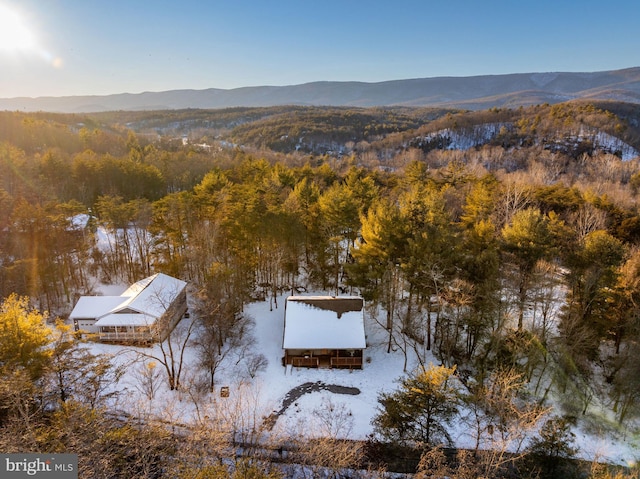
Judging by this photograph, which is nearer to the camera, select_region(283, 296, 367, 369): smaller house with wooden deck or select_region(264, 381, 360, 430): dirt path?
select_region(264, 381, 360, 430): dirt path

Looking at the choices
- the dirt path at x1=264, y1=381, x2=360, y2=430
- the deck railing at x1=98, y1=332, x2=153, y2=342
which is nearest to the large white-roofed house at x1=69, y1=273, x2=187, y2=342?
the deck railing at x1=98, y1=332, x2=153, y2=342

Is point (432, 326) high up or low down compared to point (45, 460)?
down

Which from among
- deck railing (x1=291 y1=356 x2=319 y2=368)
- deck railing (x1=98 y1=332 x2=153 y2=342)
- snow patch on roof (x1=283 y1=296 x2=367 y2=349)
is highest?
snow patch on roof (x1=283 y1=296 x2=367 y2=349)

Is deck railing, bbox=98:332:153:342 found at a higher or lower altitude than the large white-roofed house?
lower

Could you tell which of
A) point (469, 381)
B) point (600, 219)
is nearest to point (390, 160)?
point (600, 219)

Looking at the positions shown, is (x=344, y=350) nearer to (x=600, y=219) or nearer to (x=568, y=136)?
(x=600, y=219)

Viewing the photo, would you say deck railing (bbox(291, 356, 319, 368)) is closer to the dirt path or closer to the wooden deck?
the wooden deck

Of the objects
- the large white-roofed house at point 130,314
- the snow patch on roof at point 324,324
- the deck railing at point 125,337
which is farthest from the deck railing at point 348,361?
the deck railing at point 125,337
